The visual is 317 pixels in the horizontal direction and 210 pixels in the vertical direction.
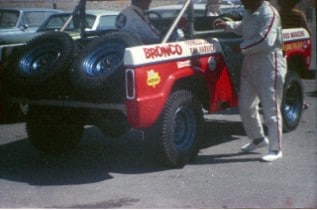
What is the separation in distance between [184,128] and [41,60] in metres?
1.57

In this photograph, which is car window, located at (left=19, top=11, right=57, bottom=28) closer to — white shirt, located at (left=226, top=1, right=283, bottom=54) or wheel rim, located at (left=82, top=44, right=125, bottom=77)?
wheel rim, located at (left=82, top=44, right=125, bottom=77)

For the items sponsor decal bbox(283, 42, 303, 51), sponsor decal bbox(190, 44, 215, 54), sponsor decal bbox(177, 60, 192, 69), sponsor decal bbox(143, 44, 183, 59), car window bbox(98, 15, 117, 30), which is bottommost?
car window bbox(98, 15, 117, 30)

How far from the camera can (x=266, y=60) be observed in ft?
18.9

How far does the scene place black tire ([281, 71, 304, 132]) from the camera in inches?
284

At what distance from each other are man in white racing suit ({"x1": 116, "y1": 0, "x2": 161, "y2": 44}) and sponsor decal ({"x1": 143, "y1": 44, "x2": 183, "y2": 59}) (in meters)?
0.56

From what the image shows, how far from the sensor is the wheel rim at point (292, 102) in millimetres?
7367

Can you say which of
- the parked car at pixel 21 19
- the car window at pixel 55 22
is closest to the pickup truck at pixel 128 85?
the parked car at pixel 21 19

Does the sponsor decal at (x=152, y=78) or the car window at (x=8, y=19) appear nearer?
the sponsor decal at (x=152, y=78)

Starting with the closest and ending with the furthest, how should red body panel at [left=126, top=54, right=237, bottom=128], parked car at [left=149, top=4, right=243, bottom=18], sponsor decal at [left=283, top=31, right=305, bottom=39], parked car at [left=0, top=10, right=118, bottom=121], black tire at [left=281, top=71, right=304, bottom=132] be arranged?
red body panel at [left=126, top=54, right=237, bottom=128], sponsor decal at [left=283, top=31, right=305, bottom=39], black tire at [left=281, top=71, right=304, bottom=132], parked car at [left=0, top=10, right=118, bottom=121], parked car at [left=149, top=4, right=243, bottom=18]

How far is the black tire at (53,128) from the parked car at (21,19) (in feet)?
11.0

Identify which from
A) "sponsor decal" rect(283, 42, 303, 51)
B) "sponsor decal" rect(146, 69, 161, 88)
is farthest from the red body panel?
"sponsor decal" rect(283, 42, 303, 51)

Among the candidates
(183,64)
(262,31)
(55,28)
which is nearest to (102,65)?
(183,64)

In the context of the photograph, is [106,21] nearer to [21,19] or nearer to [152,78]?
[21,19]

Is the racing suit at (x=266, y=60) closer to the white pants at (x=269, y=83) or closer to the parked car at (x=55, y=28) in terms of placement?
the white pants at (x=269, y=83)
